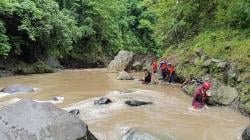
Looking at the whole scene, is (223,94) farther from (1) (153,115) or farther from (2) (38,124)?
(2) (38,124)

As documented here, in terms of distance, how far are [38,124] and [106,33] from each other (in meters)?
28.2

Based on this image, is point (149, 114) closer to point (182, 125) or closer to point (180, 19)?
point (182, 125)

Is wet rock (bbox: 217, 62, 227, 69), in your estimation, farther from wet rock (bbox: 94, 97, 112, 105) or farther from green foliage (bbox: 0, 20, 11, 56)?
green foliage (bbox: 0, 20, 11, 56)

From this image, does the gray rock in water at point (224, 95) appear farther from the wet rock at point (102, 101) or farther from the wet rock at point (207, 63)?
the wet rock at point (102, 101)

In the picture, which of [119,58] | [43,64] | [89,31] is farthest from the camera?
[89,31]

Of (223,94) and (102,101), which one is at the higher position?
(223,94)

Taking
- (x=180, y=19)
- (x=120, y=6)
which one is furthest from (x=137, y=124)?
(x=120, y=6)

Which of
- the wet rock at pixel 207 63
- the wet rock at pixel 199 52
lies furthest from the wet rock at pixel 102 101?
the wet rock at pixel 199 52

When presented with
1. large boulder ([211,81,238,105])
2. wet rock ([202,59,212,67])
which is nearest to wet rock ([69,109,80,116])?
large boulder ([211,81,238,105])

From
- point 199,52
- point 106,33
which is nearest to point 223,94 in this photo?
point 199,52

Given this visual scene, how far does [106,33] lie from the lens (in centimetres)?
3500

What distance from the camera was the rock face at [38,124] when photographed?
22.6 ft

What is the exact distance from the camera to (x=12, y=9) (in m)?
20.6

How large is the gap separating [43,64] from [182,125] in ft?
51.7
